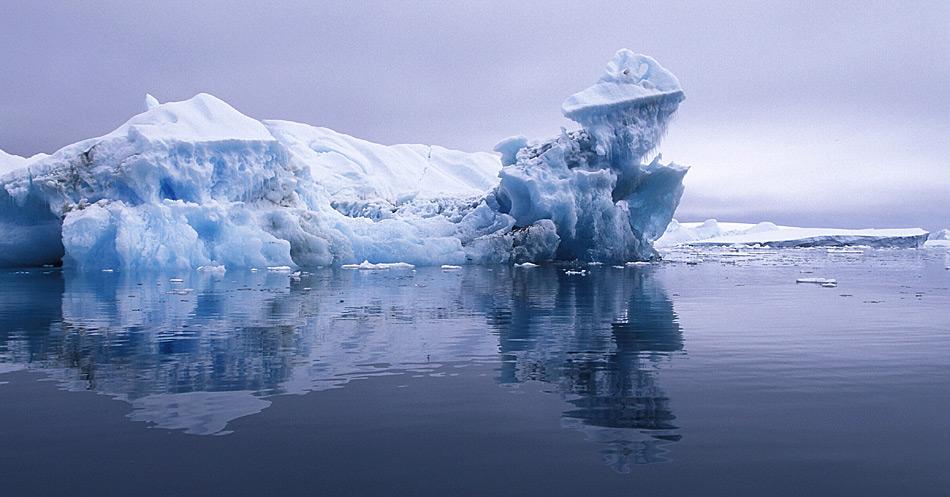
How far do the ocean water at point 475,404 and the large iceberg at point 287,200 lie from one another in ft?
46.2

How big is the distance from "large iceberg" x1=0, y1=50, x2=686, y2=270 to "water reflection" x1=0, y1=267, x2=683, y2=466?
9.58 meters

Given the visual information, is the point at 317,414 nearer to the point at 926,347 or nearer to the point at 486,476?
the point at 486,476

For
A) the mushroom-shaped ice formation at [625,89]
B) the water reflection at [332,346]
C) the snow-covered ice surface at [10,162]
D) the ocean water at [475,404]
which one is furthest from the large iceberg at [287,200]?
the ocean water at [475,404]

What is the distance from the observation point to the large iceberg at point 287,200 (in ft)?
78.5

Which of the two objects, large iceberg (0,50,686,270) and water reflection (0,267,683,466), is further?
large iceberg (0,50,686,270)

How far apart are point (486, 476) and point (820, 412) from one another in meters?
2.54

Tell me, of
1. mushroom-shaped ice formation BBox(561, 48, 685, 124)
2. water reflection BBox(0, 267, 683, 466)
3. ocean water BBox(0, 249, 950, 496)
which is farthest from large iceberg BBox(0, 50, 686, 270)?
ocean water BBox(0, 249, 950, 496)

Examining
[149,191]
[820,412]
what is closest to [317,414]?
[820,412]

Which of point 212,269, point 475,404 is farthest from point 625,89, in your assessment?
point 475,404

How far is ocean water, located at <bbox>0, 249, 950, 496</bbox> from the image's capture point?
141 inches

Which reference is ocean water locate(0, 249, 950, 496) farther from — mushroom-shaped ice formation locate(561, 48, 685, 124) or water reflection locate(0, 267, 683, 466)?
mushroom-shaped ice formation locate(561, 48, 685, 124)

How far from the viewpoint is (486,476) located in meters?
3.61

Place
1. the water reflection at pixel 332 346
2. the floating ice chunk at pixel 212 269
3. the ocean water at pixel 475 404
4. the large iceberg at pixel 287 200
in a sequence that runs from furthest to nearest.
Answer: the large iceberg at pixel 287 200 < the floating ice chunk at pixel 212 269 < the water reflection at pixel 332 346 < the ocean water at pixel 475 404

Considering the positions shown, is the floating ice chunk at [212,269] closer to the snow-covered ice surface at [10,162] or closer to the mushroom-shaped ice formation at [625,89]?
the mushroom-shaped ice formation at [625,89]
